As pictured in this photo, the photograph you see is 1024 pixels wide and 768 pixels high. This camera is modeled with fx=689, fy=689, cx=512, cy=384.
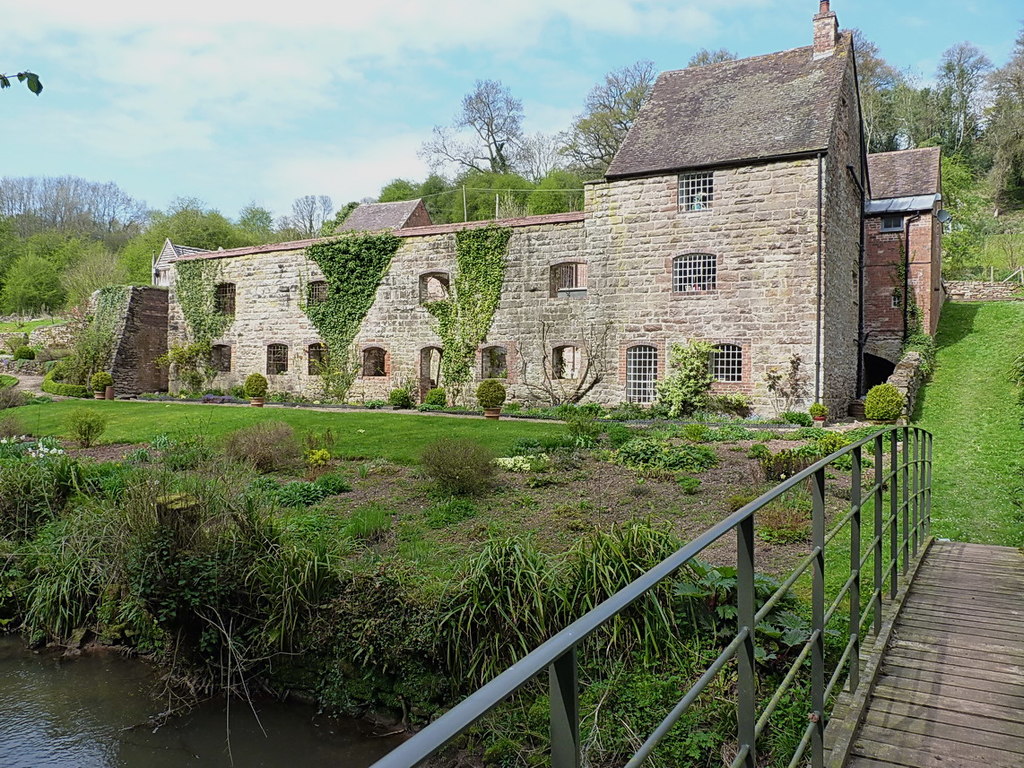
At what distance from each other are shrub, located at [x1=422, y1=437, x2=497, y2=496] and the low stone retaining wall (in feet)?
84.3

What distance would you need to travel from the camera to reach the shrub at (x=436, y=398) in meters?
19.8

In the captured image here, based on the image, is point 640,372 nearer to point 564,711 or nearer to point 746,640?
point 746,640

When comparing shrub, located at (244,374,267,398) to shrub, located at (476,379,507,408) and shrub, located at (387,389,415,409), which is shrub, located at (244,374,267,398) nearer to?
shrub, located at (387,389,415,409)

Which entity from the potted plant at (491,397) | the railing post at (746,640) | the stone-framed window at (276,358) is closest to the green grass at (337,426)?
the potted plant at (491,397)

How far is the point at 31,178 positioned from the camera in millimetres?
54312

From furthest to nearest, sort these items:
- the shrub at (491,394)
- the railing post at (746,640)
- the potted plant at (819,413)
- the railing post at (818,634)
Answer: the shrub at (491,394), the potted plant at (819,413), the railing post at (818,634), the railing post at (746,640)

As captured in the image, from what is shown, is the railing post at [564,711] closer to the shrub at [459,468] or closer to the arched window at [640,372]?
the shrub at [459,468]

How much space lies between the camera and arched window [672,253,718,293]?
56.2ft

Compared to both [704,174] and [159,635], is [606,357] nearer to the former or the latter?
[704,174]

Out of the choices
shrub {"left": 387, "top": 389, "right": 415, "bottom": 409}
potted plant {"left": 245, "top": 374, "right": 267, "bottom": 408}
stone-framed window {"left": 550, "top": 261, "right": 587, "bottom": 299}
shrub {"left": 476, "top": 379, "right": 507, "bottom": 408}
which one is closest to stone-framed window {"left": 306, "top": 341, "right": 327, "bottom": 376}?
potted plant {"left": 245, "top": 374, "right": 267, "bottom": 408}

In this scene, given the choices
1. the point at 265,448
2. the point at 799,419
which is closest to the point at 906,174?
the point at 799,419

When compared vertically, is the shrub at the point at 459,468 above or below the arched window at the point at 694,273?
below

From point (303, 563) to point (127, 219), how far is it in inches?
2445

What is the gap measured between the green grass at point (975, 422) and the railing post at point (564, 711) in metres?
7.45
